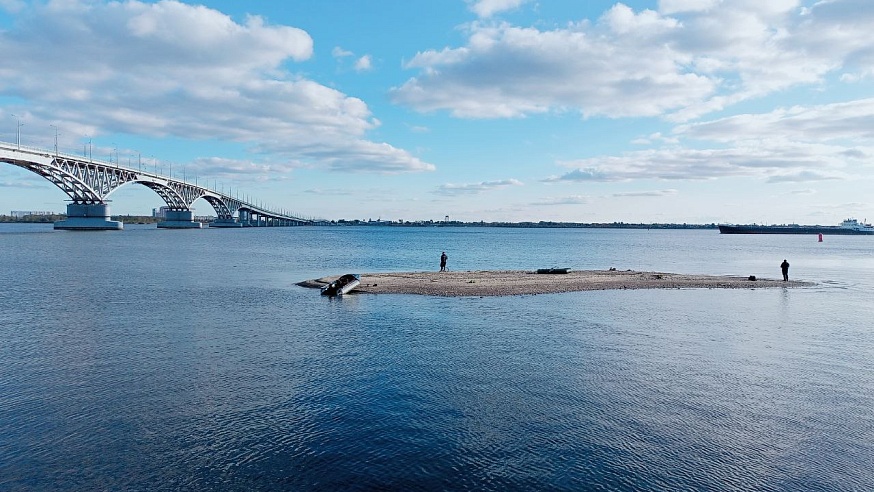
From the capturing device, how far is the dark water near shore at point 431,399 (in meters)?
12.1

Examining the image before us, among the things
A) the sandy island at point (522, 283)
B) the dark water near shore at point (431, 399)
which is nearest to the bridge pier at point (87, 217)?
the sandy island at point (522, 283)

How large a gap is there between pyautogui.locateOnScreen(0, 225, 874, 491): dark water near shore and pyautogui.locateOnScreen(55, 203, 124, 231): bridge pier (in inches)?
5987

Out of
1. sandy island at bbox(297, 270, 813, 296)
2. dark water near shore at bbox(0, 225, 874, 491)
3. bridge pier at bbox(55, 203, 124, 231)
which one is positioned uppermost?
bridge pier at bbox(55, 203, 124, 231)

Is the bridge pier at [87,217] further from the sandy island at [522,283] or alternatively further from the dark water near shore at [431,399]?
the dark water near shore at [431,399]

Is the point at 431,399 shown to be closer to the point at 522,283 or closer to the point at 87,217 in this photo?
the point at 522,283

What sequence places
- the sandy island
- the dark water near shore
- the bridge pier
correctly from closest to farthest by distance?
1. the dark water near shore
2. the sandy island
3. the bridge pier

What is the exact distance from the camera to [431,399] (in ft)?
54.9

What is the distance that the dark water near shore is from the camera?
12.1 meters

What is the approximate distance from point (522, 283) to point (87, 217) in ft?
534

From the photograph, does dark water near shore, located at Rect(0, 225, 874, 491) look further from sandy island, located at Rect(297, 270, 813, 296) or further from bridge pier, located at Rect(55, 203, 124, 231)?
bridge pier, located at Rect(55, 203, 124, 231)

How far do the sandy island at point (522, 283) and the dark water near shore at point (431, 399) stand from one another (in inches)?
338

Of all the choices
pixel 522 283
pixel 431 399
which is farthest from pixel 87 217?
pixel 431 399

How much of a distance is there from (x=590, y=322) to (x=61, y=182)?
16217 cm

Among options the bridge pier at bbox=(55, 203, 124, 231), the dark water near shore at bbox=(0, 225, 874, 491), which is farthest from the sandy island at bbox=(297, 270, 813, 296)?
the bridge pier at bbox=(55, 203, 124, 231)
